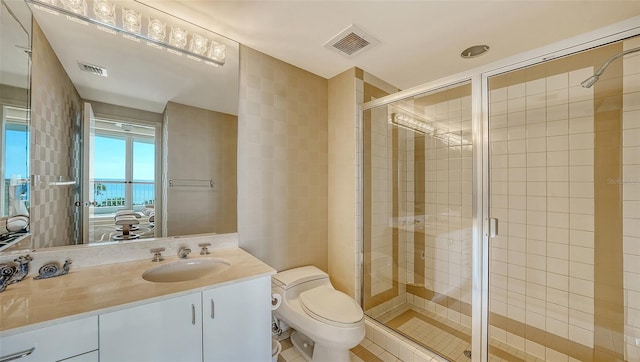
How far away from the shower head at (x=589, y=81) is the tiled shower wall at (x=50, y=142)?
9.87 ft

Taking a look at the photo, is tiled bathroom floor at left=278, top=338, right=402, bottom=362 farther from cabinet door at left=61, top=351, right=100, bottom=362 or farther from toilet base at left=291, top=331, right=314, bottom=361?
cabinet door at left=61, top=351, right=100, bottom=362

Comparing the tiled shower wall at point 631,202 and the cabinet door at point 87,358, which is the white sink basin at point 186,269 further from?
the tiled shower wall at point 631,202

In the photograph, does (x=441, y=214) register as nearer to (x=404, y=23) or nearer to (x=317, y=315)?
(x=317, y=315)

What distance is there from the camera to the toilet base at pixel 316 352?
1.58 metres

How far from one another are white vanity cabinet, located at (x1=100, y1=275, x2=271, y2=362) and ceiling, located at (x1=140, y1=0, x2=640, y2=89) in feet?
5.09

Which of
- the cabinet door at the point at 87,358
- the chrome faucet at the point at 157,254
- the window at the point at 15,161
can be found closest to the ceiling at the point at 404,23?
the window at the point at 15,161

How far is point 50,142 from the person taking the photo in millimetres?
1197

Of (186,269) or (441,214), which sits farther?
(441,214)

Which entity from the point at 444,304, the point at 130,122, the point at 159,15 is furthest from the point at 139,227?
the point at 444,304

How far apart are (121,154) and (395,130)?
2.06 m

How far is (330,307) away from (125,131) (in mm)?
1660

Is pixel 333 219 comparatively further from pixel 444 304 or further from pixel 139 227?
pixel 139 227

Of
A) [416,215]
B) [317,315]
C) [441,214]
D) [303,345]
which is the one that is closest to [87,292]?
[317,315]

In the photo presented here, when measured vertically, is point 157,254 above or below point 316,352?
above
